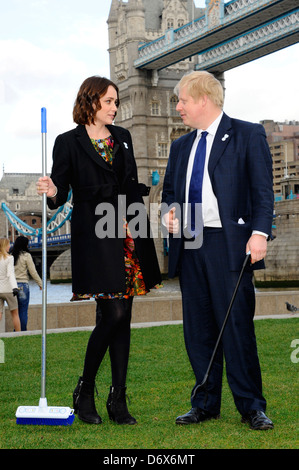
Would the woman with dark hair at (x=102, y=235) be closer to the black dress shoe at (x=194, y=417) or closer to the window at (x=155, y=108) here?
the black dress shoe at (x=194, y=417)

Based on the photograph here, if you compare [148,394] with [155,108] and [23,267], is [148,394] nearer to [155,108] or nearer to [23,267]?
[23,267]

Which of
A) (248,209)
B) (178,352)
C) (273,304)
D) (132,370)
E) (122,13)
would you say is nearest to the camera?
(248,209)

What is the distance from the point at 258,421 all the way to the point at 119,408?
0.65 metres

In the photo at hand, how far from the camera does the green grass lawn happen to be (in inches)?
129

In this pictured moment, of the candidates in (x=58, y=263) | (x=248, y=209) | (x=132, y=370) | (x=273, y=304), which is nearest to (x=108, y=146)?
(x=248, y=209)

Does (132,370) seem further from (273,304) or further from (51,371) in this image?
(273,304)

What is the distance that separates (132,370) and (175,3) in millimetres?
69758

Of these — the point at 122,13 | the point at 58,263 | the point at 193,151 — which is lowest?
the point at 58,263

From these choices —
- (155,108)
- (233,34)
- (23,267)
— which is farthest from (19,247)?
(155,108)

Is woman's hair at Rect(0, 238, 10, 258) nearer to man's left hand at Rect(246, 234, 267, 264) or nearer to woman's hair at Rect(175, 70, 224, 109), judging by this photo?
woman's hair at Rect(175, 70, 224, 109)
